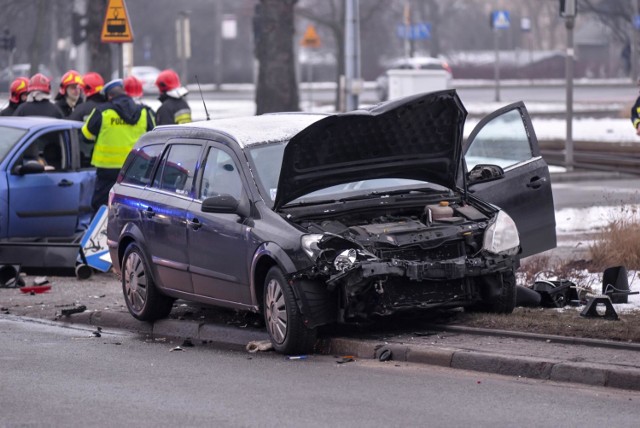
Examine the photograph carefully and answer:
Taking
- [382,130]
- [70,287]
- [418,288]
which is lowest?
[70,287]

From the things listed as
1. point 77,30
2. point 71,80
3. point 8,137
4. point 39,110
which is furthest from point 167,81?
point 77,30

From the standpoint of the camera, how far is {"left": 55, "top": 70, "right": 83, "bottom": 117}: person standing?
18.0m

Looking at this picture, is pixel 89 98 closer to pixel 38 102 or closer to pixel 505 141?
pixel 38 102

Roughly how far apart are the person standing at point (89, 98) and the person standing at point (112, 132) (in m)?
1.73

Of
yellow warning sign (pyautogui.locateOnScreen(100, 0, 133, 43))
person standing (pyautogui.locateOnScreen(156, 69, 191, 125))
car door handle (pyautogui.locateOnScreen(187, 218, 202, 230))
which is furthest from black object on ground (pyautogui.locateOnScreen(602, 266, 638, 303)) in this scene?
yellow warning sign (pyautogui.locateOnScreen(100, 0, 133, 43))

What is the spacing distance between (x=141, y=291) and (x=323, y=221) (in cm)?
226

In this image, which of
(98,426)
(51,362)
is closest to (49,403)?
(98,426)

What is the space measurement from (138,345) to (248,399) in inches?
103

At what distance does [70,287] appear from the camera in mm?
13219

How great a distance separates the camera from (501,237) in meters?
9.34

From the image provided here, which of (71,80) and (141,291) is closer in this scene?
(141,291)

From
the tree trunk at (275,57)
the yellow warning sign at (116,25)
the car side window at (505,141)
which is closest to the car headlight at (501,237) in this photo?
the car side window at (505,141)

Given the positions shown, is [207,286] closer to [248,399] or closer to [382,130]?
[382,130]

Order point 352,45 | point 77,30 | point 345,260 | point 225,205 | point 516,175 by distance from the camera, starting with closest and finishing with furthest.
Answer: point 345,260
point 225,205
point 516,175
point 77,30
point 352,45
